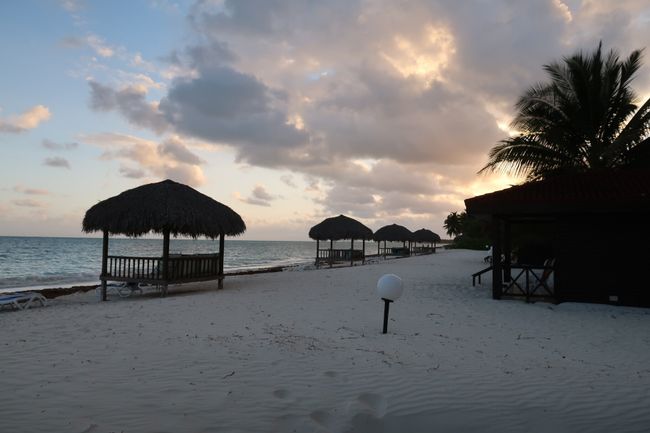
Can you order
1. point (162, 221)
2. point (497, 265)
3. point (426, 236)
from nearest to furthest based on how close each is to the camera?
point (497, 265), point (162, 221), point (426, 236)

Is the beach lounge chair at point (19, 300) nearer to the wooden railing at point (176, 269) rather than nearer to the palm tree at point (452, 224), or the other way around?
the wooden railing at point (176, 269)

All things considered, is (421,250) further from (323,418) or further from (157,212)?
(323,418)

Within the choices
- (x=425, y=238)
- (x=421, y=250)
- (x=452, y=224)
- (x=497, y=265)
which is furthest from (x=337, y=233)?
(x=452, y=224)

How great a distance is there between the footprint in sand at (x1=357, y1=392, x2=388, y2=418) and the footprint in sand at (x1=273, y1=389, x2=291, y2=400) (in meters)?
0.67

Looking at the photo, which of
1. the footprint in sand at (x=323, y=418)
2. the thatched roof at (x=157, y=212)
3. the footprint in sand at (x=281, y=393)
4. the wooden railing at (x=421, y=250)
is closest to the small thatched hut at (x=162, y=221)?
the thatched roof at (x=157, y=212)

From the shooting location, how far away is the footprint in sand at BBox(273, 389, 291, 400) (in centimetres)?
397

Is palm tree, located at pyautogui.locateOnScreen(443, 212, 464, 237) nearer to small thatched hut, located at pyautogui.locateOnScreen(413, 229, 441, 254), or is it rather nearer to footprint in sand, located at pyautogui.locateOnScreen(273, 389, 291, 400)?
small thatched hut, located at pyautogui.locateOnScreen(413, 229, 441, 254)

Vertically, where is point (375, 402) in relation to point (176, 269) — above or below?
below

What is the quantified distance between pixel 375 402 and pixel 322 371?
929 millimetres

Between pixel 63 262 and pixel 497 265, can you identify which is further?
pixel 63 262

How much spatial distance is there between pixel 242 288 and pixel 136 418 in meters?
9.43

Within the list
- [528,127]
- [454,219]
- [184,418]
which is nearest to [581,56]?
[528,127]

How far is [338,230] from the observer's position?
911 inches

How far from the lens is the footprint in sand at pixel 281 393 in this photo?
13.0ft
